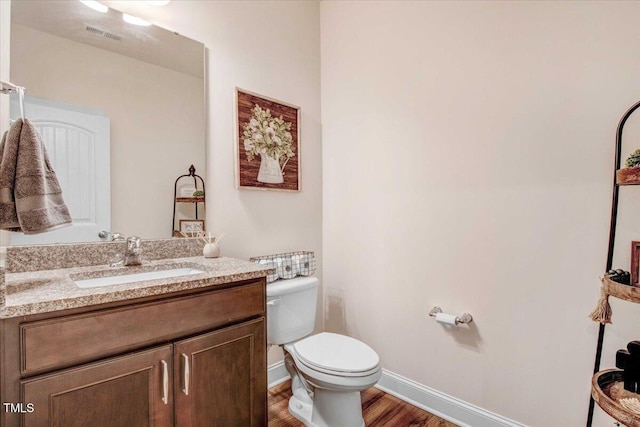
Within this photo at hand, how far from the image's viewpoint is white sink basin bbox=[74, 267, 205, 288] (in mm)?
1264

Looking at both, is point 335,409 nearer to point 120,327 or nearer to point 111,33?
point 120,327

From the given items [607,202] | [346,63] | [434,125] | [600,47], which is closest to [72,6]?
[346,63]

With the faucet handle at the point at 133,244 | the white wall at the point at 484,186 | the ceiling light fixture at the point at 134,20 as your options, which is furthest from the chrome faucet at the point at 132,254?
the white wall at the point at 484,186

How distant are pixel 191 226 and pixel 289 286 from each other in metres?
0.62

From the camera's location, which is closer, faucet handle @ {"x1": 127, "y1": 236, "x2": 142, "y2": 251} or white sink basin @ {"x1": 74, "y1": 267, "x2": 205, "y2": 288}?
white sink basin @ {"x1": 74, "y1": 267, "x2": 205, "y2": 288}

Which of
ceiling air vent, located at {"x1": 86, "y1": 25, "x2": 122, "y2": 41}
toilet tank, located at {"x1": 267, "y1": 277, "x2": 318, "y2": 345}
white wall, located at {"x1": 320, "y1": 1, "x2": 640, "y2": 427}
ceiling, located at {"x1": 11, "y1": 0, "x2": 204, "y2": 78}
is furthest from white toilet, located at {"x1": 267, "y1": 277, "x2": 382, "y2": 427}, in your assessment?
ceiling air vent, located at {"x1": 86, "y1": 25, "x2": 122, "y2": 41}

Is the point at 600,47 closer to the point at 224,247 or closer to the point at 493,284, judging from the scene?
the point at 493,284

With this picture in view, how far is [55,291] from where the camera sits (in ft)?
3.16

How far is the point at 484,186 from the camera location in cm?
161

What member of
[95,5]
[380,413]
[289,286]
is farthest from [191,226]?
[380,413]

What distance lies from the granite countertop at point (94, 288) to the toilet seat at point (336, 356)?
50 cm

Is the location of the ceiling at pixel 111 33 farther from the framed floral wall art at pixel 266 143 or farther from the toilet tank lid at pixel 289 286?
the toilet tank lid at pixel 289 286

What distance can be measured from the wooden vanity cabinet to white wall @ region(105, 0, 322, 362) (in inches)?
26.9

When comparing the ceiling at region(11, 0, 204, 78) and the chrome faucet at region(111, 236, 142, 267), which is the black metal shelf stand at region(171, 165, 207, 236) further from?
the ceiling at region(11, 0, 204, 78)
